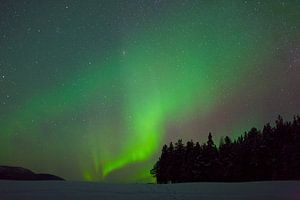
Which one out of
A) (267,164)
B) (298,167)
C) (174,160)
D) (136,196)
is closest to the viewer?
(136,196)

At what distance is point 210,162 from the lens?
56750mm

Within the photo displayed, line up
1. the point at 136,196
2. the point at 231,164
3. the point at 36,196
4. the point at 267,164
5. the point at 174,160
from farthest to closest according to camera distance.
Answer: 1. the point at 174,160
2. the point at 231,164
3. the point at 267,164
4. the point at 136,196
5. the point at 36,196

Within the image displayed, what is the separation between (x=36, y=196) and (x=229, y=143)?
49.0m

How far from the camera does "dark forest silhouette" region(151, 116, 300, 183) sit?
48469 millimetres

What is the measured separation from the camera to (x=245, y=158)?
53281 mm

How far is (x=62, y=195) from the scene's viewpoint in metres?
11.3

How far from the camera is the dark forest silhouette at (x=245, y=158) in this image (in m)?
48.5

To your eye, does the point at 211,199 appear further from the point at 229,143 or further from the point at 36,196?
the point at 229,143

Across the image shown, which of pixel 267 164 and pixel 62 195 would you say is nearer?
pixel 62 195

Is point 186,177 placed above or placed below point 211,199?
above

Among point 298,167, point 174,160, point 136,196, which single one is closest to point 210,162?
point 174,160

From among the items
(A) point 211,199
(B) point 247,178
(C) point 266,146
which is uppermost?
(C) point 266,146

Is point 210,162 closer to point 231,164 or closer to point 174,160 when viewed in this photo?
point 231,164

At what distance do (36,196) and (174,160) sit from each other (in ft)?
174
